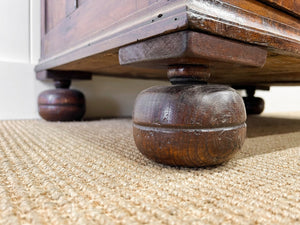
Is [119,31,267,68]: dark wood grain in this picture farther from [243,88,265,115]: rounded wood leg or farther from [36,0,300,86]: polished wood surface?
[243,88,265,115]: rounded wood leg

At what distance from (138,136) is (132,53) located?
0.43 ft

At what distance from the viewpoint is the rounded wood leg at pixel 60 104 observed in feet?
3.07

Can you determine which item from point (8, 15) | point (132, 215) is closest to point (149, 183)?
point (132, 215)

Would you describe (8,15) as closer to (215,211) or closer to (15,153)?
Answer: (15,153)

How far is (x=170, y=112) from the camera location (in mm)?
349

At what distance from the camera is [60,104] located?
3.07 ft

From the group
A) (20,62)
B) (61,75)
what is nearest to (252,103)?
(61,75)

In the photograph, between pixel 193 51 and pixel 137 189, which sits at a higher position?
pixel 193 51

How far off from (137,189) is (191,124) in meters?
0.11

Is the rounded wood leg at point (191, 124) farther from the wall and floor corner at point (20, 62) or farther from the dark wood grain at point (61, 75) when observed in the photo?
the wall and floor corner at point (20, 62)

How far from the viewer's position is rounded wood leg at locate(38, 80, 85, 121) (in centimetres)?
93

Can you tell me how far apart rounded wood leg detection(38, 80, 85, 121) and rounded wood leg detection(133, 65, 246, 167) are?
0.64 meters

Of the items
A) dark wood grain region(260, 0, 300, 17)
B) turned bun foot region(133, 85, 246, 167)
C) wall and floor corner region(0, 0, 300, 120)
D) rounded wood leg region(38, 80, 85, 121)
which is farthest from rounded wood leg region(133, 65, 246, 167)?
wall and floor corner region(0, 0, 300, 120)

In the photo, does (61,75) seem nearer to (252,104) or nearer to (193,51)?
(193,51)
